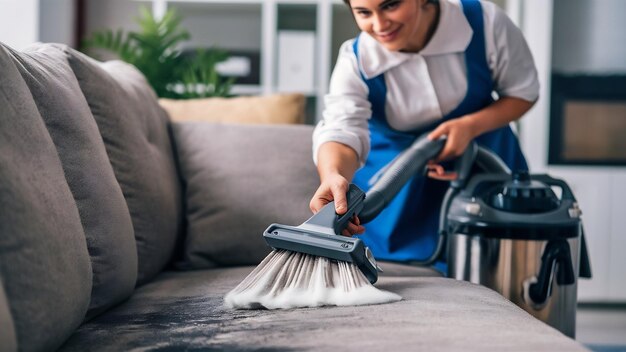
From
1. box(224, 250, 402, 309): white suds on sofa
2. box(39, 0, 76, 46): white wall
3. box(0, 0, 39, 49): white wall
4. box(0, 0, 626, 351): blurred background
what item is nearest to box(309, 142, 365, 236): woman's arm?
box(224, 250, 402, 309): white suds on sofa

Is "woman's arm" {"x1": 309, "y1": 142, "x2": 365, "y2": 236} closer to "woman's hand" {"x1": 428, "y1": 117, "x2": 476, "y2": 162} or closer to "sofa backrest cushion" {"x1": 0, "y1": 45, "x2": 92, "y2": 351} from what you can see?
"woman's hand" {"x1": 428, "y1": 117, "x2": 476, "y2": 162}

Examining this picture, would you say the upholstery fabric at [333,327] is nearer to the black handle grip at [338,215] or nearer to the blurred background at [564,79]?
the black handle grip at [338,215]

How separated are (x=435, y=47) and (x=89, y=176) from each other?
88 centimetres

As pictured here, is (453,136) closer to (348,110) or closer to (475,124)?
(475,124)

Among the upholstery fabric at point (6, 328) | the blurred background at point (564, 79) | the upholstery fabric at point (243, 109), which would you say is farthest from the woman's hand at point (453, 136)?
the blurred background at point (564, 79)

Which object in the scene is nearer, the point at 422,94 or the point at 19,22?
the point at 422,94

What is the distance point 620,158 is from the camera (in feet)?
11.4

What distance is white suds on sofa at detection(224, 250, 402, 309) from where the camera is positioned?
1.11 meters

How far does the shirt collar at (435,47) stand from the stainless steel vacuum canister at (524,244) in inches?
13.5

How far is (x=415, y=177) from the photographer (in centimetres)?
180

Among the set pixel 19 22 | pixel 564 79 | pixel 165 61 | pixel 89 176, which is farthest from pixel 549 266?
pixel 19 22

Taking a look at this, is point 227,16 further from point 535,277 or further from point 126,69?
point 535,277

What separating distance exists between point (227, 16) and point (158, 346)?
3.08 m

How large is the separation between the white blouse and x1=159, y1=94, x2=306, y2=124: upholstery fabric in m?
0.48
